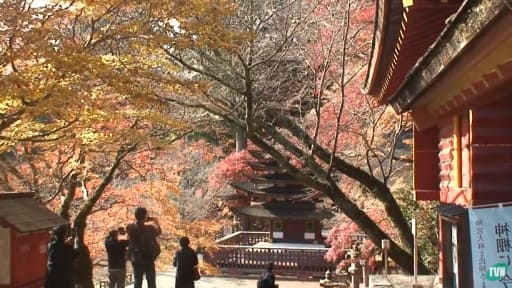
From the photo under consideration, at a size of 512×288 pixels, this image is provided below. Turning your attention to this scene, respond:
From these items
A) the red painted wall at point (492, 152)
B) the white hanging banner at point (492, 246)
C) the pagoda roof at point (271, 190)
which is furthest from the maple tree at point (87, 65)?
the pagoda roof at point (271, 190)

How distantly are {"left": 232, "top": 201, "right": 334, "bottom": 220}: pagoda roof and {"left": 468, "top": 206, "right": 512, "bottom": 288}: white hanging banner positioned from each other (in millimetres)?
23303

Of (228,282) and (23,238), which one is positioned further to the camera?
(228,282)

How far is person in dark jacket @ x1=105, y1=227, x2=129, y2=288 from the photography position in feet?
27.7

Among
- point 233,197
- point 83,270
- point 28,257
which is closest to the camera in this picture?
point 28,257

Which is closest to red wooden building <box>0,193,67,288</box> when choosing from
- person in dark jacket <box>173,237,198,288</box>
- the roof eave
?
person in dark jacket <box>173,237,198,288</box>

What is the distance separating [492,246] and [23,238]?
6168 mm

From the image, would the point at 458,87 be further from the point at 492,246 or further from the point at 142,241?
the point at 142,241

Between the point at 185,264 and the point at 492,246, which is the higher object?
the point at 492,246

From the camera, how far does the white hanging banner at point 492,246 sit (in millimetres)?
3715

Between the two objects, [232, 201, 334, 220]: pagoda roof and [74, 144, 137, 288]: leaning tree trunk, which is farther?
[232, 201, 334, 220]: pagoda roof

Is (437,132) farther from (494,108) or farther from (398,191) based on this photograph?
(398,191)

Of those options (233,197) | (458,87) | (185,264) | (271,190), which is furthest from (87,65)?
(233,197)

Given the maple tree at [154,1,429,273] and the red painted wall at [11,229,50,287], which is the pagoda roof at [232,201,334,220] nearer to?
the maple tree at [154,1,429,273]

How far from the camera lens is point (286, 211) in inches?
1095
